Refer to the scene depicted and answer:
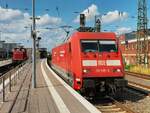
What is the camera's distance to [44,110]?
11.7 m

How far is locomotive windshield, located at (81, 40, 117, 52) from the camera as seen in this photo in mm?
16875

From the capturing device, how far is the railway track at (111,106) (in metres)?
14.5

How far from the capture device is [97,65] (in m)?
16.4

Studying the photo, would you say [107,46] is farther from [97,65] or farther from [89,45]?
[97,65]

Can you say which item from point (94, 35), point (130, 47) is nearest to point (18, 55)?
point (130, 47)

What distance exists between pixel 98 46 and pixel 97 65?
3.48ft

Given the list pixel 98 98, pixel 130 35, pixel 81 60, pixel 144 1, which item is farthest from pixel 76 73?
pixel 130 35

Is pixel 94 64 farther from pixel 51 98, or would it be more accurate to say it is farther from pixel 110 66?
pixel 51 98

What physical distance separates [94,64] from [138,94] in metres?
4.37

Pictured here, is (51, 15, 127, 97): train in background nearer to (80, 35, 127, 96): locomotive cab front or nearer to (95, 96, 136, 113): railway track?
(80, 35, 127, 96): locomotive cab front

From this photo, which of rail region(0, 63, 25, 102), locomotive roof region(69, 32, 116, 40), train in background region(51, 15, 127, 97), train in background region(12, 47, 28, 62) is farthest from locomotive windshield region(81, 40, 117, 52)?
train in background region(12, 47, 28, 62)

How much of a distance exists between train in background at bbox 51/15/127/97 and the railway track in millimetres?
521

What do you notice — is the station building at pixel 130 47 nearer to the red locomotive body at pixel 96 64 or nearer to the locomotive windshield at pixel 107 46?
the locomotive windshield at pixel 107 46

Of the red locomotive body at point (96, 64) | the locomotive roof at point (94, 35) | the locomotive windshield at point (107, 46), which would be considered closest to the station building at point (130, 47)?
the locomotive roof at point (94, 35)
